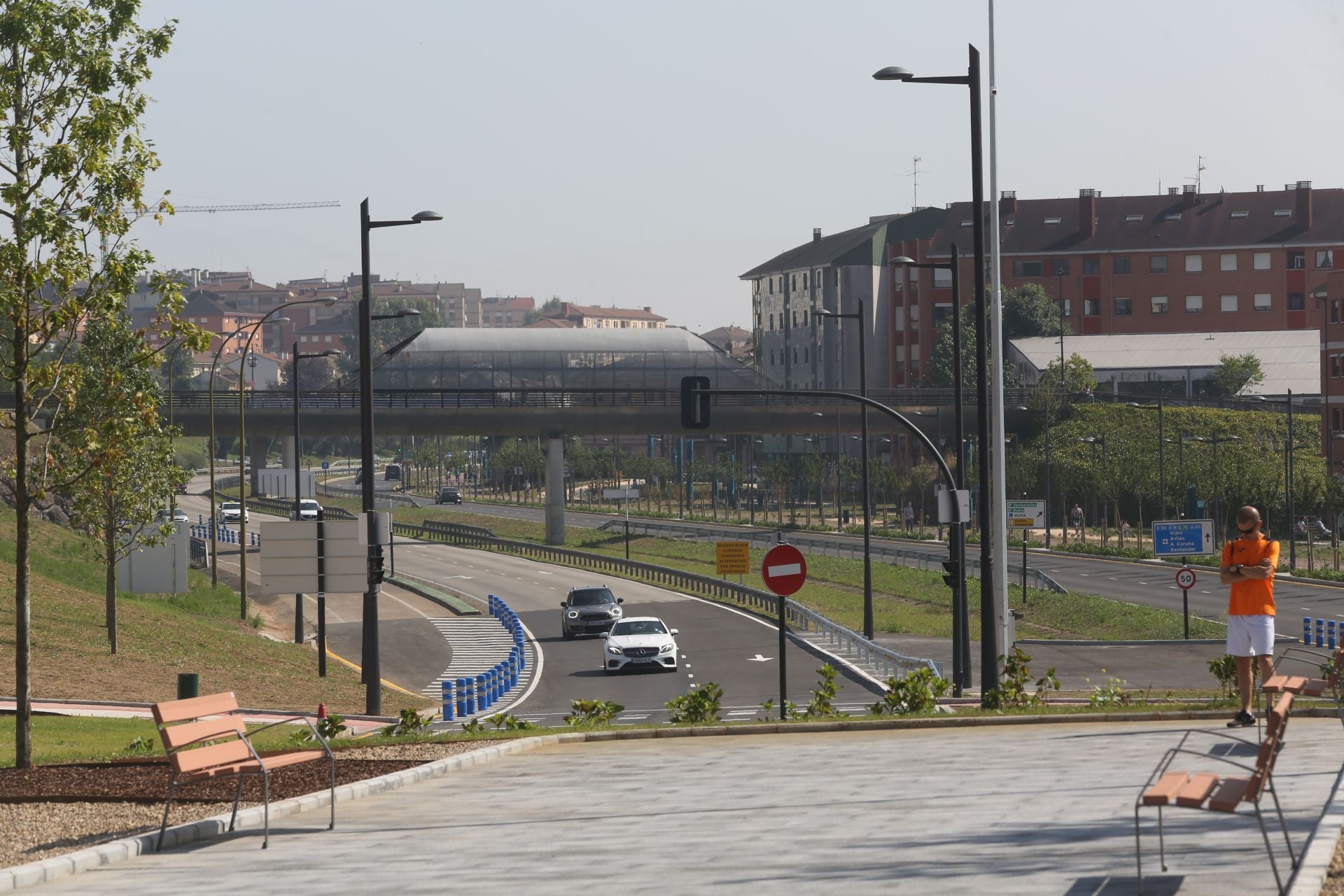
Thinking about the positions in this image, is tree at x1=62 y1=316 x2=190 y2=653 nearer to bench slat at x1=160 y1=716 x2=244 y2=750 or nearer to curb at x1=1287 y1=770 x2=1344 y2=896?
bench slat at x1=160 y1=716 x2=244 y2=750

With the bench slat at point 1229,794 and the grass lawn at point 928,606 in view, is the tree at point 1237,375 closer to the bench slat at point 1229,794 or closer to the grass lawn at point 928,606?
the grass lawn at point 928,606

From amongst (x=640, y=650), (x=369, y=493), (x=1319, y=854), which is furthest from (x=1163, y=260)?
(x=1319, y=854)

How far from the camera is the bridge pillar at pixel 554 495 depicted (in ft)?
299

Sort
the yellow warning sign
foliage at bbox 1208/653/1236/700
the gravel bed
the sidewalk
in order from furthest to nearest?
the yellow warning sign, foliage at bbox 1208/653/1236/700, the gravel bed, the sidewalk

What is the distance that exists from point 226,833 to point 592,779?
373 centimetres

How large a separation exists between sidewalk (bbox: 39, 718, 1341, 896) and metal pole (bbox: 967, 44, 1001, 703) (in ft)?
20.3

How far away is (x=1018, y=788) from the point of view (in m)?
12.5

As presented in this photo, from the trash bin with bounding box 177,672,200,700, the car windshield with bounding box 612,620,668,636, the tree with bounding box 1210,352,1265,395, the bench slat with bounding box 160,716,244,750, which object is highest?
the tree with bounding box 1210,352,1265,395

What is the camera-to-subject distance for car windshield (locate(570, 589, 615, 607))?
51812 millimetres

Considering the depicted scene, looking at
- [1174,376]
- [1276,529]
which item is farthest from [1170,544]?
[1174,376]

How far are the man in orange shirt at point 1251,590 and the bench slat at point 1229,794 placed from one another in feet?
21.0

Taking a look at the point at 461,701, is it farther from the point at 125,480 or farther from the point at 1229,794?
the point at 1229,794

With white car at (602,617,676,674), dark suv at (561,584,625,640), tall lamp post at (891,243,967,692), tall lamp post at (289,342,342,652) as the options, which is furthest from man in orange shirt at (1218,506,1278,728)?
dark suv at (561,584,625,640)

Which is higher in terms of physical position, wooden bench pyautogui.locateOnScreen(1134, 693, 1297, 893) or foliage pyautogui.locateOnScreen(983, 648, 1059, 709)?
wooden bench pyautogui.locateOnScreen(1134, 693, 1297, 893)
